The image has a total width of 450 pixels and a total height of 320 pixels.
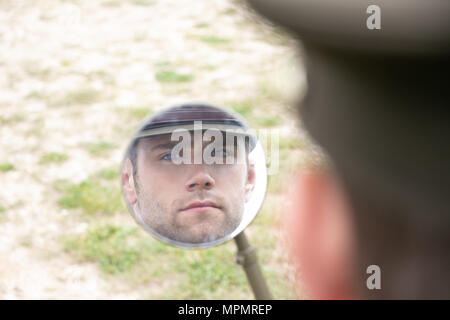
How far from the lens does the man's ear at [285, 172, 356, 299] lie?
0.60 m

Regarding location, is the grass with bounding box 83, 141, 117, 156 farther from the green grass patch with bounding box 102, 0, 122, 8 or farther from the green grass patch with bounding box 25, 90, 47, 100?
the green grass patch with bounding box 102, 0, 122, 8

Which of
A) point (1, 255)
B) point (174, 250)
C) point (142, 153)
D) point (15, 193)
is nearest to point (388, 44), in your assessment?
point (142, 153)

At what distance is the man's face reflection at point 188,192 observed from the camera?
89 cm

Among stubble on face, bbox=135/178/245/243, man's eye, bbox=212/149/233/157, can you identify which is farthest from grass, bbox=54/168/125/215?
man's eye, bbox=212/149/233/157

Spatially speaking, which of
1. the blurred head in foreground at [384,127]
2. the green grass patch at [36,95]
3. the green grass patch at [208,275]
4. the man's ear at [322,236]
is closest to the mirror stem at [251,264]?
the man's ear at [322,236]

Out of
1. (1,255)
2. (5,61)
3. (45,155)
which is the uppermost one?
(5,61)

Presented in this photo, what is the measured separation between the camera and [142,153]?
1.02 metres

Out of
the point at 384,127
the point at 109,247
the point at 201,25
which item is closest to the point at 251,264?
the point at 384,127

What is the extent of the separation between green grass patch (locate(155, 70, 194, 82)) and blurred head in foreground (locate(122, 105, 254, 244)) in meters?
3.78

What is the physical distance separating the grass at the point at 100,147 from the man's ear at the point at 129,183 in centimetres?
297

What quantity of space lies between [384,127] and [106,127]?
3.95 metres

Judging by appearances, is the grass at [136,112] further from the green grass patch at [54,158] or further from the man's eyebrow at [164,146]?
the man's eyebrow at [164,146]

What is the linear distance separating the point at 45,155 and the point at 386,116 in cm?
376
